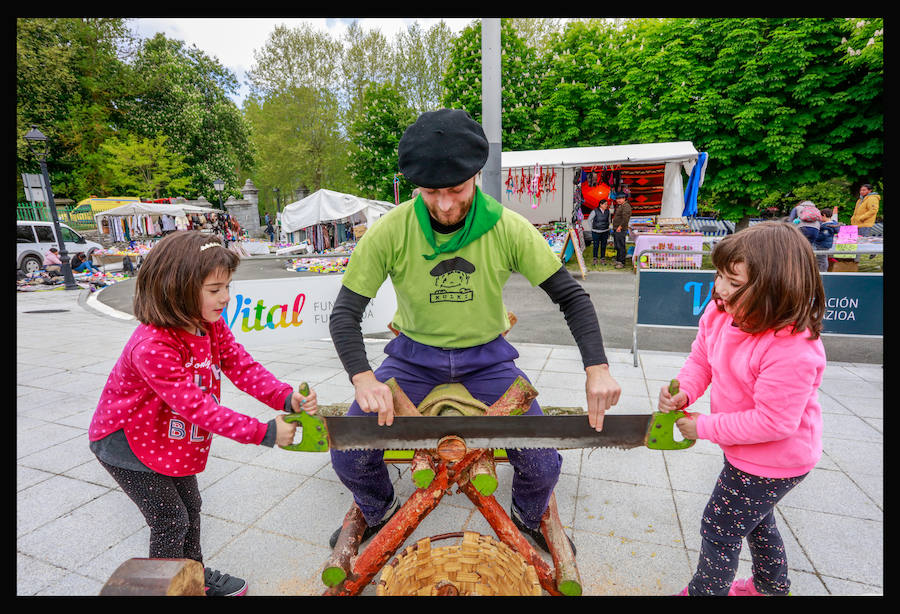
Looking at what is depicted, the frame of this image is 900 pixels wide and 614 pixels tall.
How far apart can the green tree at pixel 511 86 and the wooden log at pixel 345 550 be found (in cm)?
2118

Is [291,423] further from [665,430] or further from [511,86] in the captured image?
[511,86]


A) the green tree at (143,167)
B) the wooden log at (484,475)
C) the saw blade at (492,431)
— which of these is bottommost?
the wooden log at (484,475)

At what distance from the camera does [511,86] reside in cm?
2119

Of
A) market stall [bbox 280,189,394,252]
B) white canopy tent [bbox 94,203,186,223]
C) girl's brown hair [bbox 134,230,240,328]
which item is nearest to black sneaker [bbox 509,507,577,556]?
girl's brown hair [bbox 134,230,240,328]

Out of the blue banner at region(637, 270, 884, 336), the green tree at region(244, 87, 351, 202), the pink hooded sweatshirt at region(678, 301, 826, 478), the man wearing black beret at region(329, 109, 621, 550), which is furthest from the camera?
the green tree at region(244, 87, 351, 202)

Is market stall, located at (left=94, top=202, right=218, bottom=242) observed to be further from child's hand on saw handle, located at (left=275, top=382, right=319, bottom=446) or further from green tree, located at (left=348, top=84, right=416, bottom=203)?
child's hand on saw handle, located at (left=275, top=382, right=319, bottom=446)

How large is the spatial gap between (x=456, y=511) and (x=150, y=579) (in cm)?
189

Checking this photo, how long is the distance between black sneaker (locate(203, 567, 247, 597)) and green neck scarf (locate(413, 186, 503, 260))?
70.8 inches

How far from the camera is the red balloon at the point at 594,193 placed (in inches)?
593

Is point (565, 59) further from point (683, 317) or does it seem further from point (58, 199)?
point (58, 199)

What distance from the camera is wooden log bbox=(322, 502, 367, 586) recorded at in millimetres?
1826

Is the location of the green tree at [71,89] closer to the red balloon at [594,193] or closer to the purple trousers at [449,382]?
the red balloon at [594,193]

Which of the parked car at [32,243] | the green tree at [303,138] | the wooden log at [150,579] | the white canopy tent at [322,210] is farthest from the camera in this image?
the green tree at [303,138]

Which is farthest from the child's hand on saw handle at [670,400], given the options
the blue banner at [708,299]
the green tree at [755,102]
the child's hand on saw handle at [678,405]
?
the green tree at [755,102]
